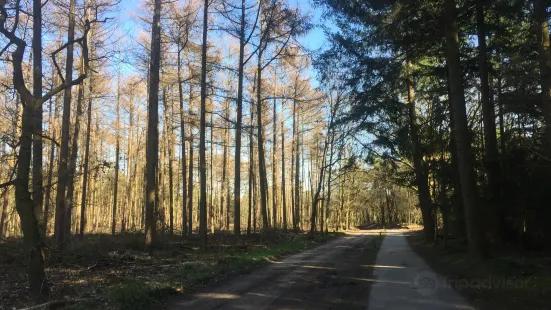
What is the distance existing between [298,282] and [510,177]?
373 inches

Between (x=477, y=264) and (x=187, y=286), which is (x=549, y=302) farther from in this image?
(x=187, y=286)

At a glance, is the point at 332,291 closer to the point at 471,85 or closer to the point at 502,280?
the point at 502,280

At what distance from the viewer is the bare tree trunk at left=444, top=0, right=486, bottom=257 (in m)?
12.4

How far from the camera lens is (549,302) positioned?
7422mm

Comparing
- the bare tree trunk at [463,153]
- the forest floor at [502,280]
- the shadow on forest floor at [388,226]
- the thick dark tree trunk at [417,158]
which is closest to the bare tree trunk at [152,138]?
the forest floor at [502,280]

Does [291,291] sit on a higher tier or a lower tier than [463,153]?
lower

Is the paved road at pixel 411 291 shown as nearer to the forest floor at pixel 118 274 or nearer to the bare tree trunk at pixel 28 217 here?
the forest floor at pixel 118 274

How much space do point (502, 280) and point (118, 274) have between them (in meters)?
9.78

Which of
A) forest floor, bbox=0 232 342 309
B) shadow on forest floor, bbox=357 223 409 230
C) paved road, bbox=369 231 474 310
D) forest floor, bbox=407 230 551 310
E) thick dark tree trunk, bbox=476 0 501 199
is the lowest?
shadow on forest floor, bbox=357 223 409 230

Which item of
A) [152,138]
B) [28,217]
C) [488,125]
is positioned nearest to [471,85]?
[488,125]

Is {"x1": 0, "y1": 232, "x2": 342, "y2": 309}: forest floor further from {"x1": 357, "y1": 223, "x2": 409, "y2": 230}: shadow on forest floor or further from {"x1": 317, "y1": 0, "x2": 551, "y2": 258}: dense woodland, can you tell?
{"x1": 357, "y1": 223, "x2": 409, "y2": 230}: shadow on forest floor

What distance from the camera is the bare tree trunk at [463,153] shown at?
12398 millimetres

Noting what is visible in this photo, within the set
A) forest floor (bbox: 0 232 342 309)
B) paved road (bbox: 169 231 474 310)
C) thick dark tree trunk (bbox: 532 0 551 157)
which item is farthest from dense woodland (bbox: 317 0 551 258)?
forest floor (bbox: 0 232 342 309)

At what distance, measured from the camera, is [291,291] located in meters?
9.52
